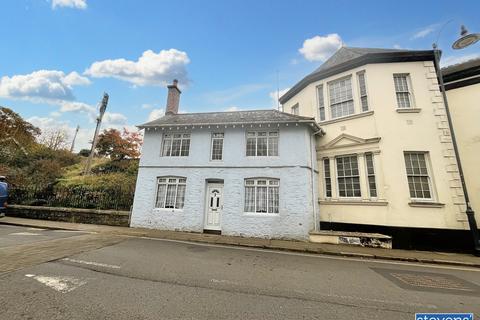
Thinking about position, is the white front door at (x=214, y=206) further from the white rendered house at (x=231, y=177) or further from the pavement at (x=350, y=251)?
the pavement at (x=350, y=251)

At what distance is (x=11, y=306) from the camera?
3.34 metres

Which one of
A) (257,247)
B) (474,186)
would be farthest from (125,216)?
(474,186)

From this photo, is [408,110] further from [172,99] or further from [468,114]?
[172,99]

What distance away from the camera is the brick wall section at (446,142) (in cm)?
905

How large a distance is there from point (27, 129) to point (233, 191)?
28.4 m

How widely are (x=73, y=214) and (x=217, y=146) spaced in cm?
963

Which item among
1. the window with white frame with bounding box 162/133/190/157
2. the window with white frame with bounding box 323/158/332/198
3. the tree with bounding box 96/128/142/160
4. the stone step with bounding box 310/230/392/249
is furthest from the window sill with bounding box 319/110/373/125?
the tree with bounding box 96/128/142/160

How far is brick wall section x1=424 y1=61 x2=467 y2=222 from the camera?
29.7 ft

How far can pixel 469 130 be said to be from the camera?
9984 millimetres

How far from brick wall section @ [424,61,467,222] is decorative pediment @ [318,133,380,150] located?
9.04ft

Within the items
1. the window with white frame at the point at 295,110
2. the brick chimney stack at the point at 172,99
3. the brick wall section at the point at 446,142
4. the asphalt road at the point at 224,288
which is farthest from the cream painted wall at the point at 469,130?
the brick chimney stack at the point at 172,99

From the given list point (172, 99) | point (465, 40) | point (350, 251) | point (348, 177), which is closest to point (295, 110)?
point (348, 177)

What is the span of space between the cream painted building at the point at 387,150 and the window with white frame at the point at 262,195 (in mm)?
2601

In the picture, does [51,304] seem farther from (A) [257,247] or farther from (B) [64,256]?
(A) [257,247]
